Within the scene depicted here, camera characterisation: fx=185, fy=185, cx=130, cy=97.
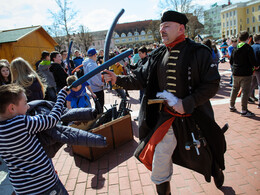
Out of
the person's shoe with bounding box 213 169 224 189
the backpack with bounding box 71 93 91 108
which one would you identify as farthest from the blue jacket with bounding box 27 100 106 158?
the backpack with bounding box 71 93 91 108

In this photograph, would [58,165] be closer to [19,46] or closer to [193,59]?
[193,59]

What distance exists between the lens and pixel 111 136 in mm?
3615

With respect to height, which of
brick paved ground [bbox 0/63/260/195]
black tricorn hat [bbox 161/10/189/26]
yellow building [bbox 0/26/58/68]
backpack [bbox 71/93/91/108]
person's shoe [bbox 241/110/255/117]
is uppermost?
yellow building [bbox 0/26/58/68]

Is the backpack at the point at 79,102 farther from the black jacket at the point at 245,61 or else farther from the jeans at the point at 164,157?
the black jacket at the point at 245,61

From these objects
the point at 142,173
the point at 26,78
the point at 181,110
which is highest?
the point at 26,78

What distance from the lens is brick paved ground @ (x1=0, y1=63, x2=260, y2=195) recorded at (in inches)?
97.7

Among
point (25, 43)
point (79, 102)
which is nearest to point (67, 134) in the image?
point (79, 102)

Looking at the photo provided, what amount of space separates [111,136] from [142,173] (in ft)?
3.27

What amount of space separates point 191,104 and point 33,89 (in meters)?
2.67

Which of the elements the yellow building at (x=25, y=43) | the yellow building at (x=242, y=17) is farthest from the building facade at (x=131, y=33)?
the yellow building at (x=25, y=43)

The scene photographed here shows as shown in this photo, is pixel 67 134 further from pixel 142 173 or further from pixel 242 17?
pixel 242 17

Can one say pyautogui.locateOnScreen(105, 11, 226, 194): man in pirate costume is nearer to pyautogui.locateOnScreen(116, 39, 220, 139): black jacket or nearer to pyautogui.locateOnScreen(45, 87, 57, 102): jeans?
pyautogui.locateOnScreen(116, 39, 220, 139): black jacket

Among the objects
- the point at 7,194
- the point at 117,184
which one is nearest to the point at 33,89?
the point at 7,194

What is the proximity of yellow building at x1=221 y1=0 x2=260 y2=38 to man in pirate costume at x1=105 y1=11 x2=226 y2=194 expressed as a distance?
74.6 metres
